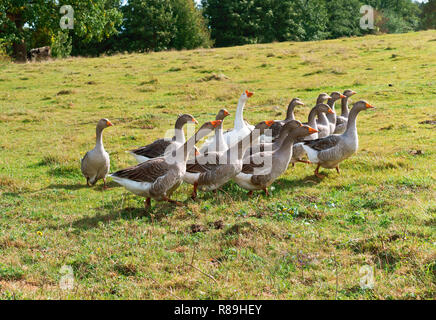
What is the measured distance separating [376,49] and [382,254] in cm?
3156

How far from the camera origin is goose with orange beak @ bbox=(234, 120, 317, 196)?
967 centimetres

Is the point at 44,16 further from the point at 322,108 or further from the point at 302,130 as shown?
the point at 302,130

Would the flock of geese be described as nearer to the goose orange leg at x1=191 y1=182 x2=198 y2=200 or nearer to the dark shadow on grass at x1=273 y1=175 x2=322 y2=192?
the goose orange leg at x1=191 y1=182 x2=198 y2=200

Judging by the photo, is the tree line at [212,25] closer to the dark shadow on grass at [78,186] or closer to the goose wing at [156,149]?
the dark shadow on grass at [78,186]

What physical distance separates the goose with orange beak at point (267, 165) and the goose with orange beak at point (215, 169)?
269 millimetres

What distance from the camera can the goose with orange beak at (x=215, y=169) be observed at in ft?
31.4

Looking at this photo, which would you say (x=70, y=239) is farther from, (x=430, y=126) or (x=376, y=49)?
(x=376, y=49)

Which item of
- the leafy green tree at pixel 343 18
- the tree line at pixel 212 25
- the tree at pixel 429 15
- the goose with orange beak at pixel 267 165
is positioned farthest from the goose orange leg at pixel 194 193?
the tree at pixel 429 15

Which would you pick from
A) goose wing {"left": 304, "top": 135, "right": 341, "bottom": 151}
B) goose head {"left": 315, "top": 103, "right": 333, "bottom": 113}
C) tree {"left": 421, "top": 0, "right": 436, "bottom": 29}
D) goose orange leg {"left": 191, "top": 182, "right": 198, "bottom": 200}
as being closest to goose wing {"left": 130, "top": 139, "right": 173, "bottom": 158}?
goose orange leg {"left": 191, "top": 182, "right": 198, "bottom": 200}

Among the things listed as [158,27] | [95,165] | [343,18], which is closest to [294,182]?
[95,165]

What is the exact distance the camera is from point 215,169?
9656 mm

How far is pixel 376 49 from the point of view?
35.2 m

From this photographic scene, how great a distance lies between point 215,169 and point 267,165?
3.58 ft
